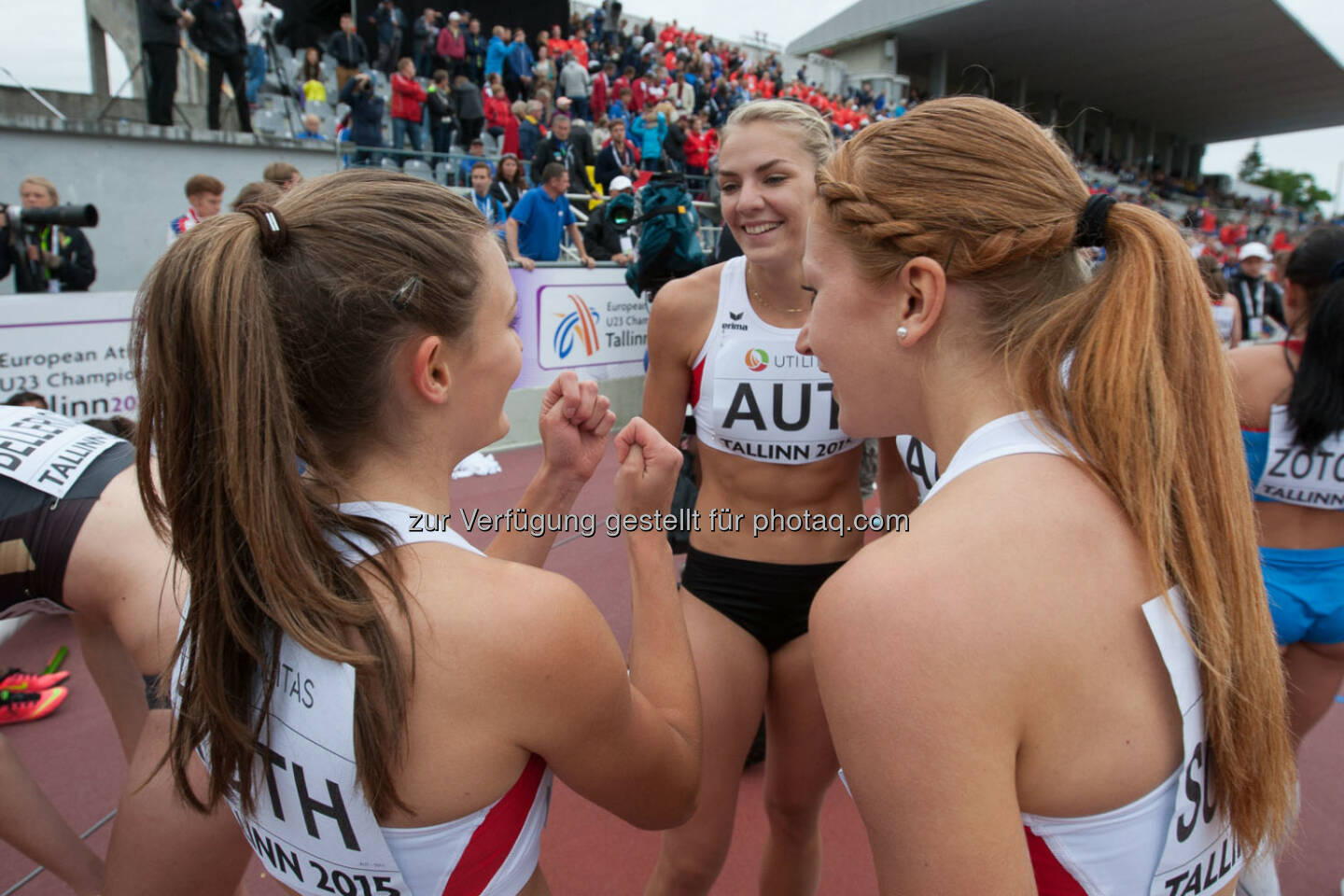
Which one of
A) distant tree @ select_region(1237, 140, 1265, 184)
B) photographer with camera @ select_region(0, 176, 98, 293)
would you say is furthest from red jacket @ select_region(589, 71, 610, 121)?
distant tree @ select_region(1237, 140, 1265, 184)

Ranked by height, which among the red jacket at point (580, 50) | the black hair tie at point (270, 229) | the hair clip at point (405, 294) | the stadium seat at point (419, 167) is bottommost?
the hair clip at point (405, 294)

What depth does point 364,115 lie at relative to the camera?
33.3ft

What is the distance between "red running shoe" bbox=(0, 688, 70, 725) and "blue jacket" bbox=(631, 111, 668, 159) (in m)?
12.0

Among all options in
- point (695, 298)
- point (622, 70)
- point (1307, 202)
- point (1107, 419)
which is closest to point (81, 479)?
point (695, 298)

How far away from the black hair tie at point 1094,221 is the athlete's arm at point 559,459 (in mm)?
853

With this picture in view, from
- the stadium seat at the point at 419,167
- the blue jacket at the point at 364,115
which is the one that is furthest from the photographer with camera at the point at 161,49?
the stadium seat at the point at 419,167

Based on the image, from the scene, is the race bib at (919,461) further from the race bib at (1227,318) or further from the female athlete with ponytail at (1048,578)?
the race bib at (1227,318)

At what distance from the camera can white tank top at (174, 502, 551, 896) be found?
99 centimetres

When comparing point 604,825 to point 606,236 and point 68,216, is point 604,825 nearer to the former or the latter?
point 68,216

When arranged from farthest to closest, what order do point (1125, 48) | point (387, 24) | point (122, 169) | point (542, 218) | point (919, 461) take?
point (1125, 48)
point (387, 24)
point (122, 169)
point (542, 218)
point (919, 461)

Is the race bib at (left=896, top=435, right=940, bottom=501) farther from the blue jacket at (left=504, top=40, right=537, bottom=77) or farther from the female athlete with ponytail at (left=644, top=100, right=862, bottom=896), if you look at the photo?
the blue jacket at (left=504, top=40, right=537, bottom=77)

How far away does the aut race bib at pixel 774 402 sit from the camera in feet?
7.51

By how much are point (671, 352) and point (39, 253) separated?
A: 5816 millimetres

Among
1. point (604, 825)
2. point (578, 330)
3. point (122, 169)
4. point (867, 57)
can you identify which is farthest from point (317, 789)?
point (867, 57)
